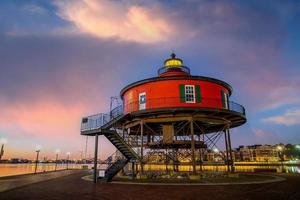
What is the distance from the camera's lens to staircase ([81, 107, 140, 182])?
64.6 ft

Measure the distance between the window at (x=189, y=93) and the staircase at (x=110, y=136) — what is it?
22.8ft

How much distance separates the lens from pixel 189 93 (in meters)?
22.6

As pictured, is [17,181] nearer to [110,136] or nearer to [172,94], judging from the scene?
[110,136]

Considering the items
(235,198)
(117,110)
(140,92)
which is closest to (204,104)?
(140,92)

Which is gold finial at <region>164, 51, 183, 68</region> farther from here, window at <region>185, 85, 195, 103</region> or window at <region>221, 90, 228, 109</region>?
window at <region>221, 90, 228, 109</region>

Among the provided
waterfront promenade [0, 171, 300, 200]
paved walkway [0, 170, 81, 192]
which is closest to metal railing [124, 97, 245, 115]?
waterfront promenade [0, 171, 300, 200]

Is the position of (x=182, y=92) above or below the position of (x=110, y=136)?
above

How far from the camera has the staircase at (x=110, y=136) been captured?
1970 centimetres

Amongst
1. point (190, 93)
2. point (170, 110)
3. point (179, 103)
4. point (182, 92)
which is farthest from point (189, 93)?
point (170, 110)

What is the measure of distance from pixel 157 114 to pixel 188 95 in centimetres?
364

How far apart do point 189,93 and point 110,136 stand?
28.7 ft

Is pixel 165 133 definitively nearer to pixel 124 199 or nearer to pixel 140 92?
pixel 140 92

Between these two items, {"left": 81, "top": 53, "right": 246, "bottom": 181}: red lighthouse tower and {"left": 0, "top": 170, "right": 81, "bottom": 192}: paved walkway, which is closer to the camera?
{"left": 0, "top": 170, "right": 81, "bottom": 192}: paved walkway

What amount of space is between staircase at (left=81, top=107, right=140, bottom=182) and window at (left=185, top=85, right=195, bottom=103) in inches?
273
